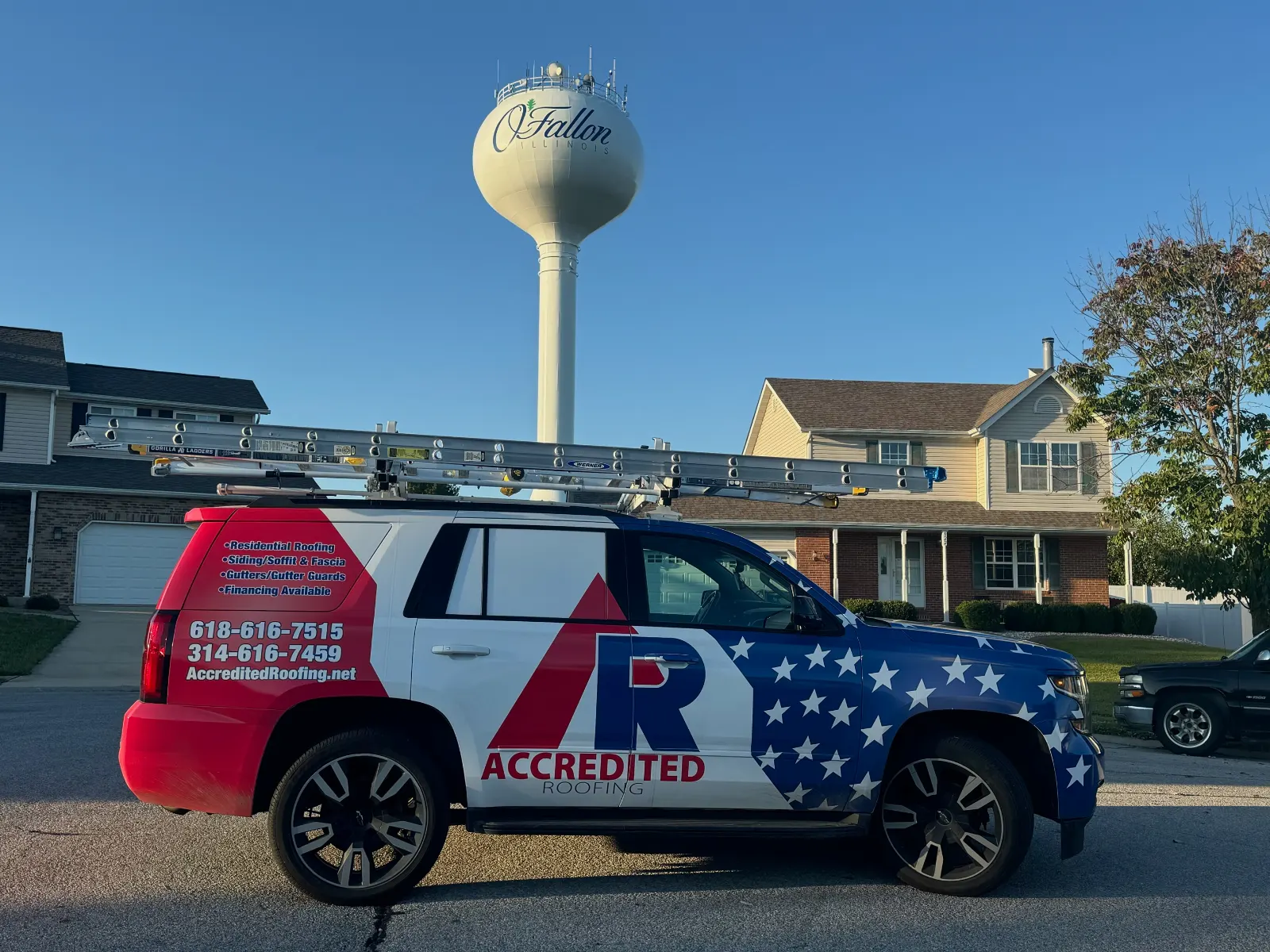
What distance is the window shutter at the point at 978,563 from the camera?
30.1m

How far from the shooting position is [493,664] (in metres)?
5.21

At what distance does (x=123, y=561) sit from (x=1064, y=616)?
2458 centimetres

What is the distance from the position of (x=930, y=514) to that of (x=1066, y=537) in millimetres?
4165

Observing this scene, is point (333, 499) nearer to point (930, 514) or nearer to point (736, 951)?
point (736, 951)

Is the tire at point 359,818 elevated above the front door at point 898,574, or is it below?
below

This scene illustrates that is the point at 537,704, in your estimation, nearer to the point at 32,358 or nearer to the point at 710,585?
the point at 710,585

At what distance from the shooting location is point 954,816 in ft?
17.9

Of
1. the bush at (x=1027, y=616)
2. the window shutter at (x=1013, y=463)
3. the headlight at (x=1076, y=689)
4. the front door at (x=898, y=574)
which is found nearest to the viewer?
the headlight at (x=1076, y=689)

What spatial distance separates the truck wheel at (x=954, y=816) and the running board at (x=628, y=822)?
0.60m

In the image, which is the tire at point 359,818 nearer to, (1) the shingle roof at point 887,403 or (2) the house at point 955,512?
(2) the house at point 955,512

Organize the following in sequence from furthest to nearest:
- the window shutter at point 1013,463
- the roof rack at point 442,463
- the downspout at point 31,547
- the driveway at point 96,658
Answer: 1. the window shutter at point 1013,463
2. the downspout at point 31,547
3. the driveway at point 96,658
4. the roof rack at point 442,463

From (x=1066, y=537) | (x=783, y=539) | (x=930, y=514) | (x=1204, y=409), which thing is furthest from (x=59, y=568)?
(x=1066, y=537)

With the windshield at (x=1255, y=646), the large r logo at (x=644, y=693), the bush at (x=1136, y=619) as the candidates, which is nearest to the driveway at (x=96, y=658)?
the large r logo at (x=644, y=693)

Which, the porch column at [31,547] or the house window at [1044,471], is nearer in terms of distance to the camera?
the porch column at [31,547]
